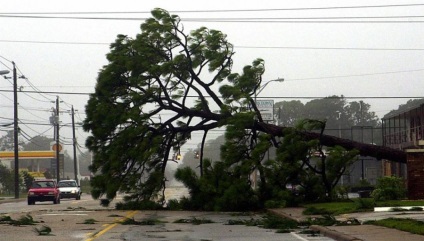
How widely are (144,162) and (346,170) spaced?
8.90 m

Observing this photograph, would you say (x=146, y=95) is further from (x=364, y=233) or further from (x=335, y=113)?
(x=335, y=113)

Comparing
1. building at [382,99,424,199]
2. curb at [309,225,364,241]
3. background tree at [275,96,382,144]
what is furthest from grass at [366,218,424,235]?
background tree at [275,96,382,144]

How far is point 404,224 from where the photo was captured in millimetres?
20344

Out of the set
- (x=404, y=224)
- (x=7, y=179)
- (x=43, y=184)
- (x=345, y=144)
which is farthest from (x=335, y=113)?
(x=404, y=224)

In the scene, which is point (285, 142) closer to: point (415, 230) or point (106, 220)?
point (106, 220)

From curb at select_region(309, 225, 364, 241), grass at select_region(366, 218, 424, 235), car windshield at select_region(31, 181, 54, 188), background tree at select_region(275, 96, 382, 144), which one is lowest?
curb at select_region(309, 225, 364, 241)

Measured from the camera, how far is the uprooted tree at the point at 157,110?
120 feet

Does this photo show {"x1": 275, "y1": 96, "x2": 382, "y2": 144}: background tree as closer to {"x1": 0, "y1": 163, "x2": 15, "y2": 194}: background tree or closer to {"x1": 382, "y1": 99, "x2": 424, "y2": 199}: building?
{"x1": 0, "y1": 163, "x2": 15, "y2": 194}: background tree

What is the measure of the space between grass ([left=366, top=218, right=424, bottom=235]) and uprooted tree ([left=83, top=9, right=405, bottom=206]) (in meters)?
14.3

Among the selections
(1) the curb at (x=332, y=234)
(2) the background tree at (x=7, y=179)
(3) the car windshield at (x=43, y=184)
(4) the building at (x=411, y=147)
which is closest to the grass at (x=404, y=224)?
(1) the curb at (x=332, y=234)

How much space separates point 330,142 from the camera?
37.6 meters

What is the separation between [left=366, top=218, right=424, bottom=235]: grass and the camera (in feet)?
62.0

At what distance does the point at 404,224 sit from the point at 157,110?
1967 centimetres

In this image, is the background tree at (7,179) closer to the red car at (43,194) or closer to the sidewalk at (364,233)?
the red car at (43,194)
